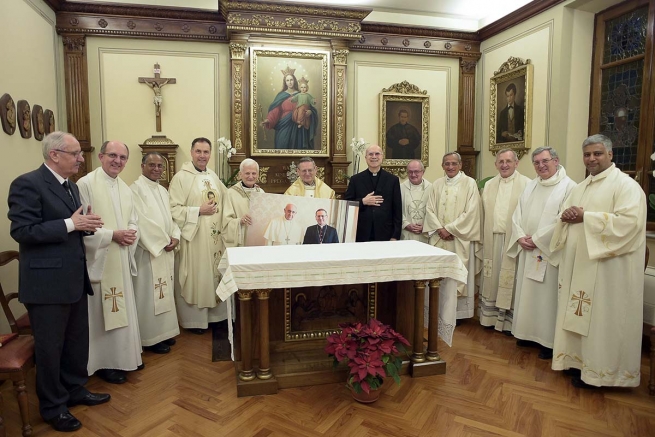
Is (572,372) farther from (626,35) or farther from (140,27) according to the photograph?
(140,27)

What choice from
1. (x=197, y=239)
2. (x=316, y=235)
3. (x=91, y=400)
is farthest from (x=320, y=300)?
(x=91, y=400)

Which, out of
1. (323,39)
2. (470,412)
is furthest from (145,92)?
(470,412)

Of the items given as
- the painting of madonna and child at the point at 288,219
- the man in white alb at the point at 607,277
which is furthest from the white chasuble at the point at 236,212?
the man in white alb at the point at 607,277

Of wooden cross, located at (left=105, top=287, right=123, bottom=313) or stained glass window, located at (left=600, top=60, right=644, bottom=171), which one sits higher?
stained glass window, located at (left=600, top=60, right=644, bottom=171)

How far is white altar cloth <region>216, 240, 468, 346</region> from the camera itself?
3.42 meters

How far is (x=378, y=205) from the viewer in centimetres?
528

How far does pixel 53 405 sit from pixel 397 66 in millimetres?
6997

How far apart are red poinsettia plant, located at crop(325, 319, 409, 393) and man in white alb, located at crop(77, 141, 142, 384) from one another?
5.81ft

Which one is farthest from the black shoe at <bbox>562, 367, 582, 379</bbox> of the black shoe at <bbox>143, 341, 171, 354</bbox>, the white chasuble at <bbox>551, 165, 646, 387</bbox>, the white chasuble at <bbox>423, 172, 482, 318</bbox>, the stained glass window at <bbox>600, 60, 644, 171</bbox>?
the black shoe at <bbox>143, 341, 171, 354</bbox>

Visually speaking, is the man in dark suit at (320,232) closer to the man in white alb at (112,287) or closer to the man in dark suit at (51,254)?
the man in white alb at (112,287)

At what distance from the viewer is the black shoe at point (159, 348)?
15.0ft

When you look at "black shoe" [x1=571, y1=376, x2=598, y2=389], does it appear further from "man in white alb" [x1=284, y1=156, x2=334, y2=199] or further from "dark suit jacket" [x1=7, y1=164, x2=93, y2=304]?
"dark suit jacket" [x1=7, y1=164, x2=93, y2=304]

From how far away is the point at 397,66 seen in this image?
806 centimetres

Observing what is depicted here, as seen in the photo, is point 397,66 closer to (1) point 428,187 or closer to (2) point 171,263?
(1) point 428,187
